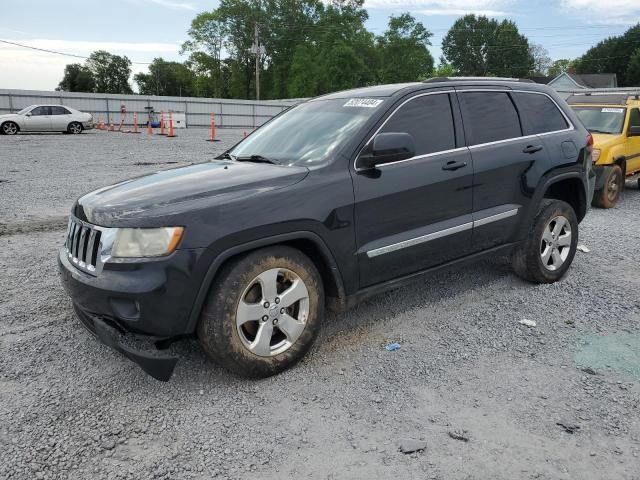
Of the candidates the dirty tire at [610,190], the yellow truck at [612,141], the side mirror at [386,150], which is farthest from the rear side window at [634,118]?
the side mirror at [386,150]

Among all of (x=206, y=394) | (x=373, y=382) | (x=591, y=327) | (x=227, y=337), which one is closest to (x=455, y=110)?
(x=591, y=327)

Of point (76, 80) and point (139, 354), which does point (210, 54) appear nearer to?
point (76, 80)

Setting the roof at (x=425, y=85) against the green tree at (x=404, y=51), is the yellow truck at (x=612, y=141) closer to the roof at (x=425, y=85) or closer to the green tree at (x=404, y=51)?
the roof at (x=425, y=85)

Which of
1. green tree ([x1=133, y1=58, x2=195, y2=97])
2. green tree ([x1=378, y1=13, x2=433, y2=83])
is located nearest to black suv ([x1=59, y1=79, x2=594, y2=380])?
green tree ([x1=378, y1=13, x2=433, y2=83])

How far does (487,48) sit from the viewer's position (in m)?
96.9

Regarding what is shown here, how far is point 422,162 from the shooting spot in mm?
3908

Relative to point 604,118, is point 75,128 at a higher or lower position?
lower

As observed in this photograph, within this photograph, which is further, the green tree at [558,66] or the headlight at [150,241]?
the green tree at [558,66]

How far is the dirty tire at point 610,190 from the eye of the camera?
905 centimetres

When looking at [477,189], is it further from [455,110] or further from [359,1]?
[359,1]

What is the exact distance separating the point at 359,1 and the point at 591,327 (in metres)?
75.3

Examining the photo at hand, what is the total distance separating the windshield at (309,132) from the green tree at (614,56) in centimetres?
8383

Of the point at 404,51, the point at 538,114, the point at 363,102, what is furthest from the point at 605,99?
the point at 404,51

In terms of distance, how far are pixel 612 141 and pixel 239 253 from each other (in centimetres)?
842
